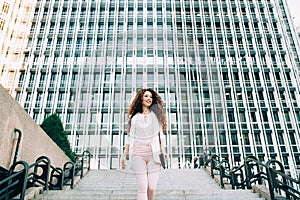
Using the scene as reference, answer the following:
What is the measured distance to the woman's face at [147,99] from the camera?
333 cm

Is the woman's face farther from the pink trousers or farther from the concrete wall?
the concrete wall

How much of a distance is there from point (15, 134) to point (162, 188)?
3.52 meters

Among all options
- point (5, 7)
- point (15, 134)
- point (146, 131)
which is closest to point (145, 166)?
point (146, 131)

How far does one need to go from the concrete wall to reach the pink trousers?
274 cm

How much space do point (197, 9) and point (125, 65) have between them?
11.7 meters

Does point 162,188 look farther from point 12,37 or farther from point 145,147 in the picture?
point 12,37

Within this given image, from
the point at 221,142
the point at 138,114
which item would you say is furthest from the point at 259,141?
the point at 138,114

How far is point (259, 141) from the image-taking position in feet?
77.9

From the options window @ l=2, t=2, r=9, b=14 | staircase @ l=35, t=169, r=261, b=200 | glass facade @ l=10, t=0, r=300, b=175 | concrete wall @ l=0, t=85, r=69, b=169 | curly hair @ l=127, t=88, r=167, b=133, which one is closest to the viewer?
curly hair @ l=127, t=88, r=167, b=133

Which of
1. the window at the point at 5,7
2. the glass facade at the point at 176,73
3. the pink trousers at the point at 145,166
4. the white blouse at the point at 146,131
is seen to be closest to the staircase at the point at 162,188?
the pink trousers at the point at 145,166

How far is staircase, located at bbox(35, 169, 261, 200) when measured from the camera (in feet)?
15.1

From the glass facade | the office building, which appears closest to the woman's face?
the glass facade

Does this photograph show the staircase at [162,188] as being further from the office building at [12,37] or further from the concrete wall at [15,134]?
the office building at [12,37]

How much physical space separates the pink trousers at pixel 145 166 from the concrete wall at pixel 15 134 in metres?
2.74
